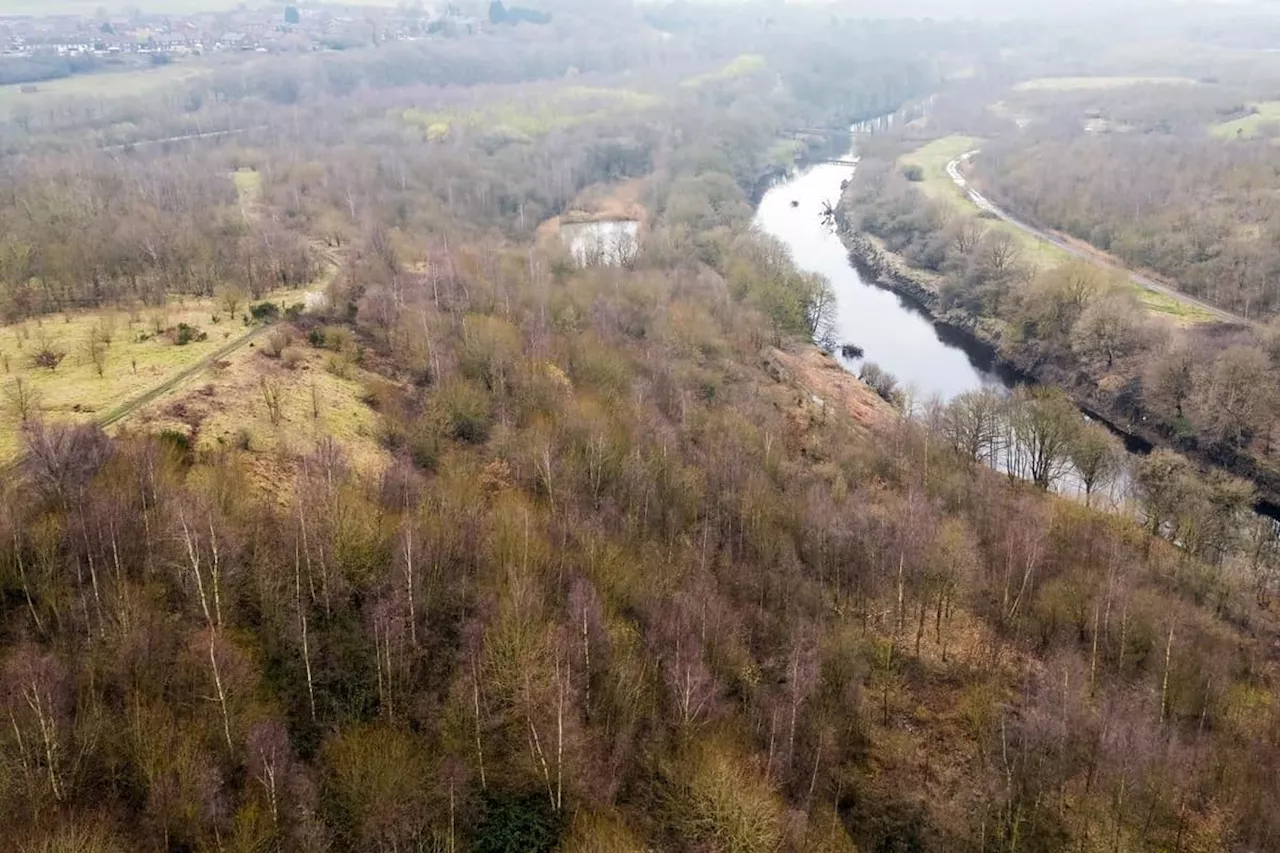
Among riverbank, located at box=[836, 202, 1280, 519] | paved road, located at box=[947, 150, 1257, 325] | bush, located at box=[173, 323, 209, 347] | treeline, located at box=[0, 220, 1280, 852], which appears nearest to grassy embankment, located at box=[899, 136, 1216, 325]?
paved road, located at box=[947, 150, 1257, 325]

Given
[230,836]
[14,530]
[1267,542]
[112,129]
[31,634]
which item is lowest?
[1267,542]

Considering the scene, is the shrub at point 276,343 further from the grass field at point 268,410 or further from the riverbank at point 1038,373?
the riverbank at point 1038,373

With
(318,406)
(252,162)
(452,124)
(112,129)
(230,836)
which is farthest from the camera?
(452,124)

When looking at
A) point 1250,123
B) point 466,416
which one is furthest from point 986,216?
point 466,416

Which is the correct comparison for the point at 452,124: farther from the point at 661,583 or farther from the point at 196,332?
the point at 661,583

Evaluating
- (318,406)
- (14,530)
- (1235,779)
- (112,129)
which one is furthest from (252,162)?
(1235,779)

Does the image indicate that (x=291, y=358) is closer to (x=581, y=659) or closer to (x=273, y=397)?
(x=273, y=397)

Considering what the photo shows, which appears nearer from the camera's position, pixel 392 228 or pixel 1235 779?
pixel 1235 779
